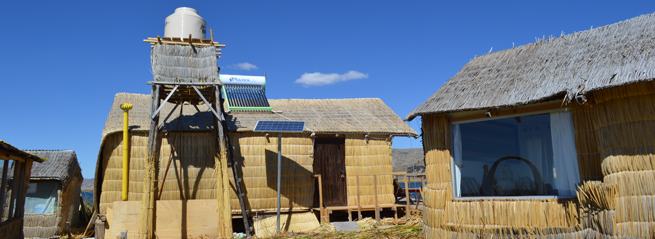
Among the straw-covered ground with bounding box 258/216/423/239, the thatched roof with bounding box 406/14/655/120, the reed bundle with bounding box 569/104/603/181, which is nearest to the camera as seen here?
the thatched roof with bounding box 406/14/655/120

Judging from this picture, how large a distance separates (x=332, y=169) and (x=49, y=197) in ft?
26.1

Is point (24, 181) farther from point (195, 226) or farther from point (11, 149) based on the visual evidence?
point (195, 226)

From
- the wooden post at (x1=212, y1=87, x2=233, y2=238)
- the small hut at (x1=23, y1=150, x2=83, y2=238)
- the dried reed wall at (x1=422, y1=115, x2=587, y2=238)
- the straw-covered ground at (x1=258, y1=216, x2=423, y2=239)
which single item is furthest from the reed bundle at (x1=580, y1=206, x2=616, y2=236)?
the small hut at (x1=23, y1=150, x2=83, y2=238)

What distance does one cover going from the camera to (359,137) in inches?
520

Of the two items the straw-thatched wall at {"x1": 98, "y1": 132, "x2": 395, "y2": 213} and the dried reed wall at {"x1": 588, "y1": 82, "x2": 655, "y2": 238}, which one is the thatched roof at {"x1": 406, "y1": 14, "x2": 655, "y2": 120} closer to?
the dried reed wall at {"x1": 588, "y1": 82, "x2": 655, "y2": 238}

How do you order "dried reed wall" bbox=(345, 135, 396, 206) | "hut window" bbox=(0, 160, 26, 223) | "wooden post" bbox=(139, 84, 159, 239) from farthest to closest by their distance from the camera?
"dried reed wall" bbox=(345, 135, 396, 206) → "wooden post" bbox=(139, 84, 159, 239) → "hut window" bbox=(0, 160, 26, 223)

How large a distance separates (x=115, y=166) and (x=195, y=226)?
2648mm

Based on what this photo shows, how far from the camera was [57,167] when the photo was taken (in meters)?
12.6

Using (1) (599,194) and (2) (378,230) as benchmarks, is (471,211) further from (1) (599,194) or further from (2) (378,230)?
(2) (378,230)

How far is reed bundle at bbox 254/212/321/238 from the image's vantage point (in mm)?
11898

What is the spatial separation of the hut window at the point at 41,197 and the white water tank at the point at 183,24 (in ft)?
18.3

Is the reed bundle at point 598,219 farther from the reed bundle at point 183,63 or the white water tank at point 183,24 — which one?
the white water tank at point 183,24

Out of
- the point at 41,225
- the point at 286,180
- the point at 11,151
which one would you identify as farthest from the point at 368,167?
the point at 41,225

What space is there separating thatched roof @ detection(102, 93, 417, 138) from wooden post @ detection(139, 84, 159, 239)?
849 millimetres
